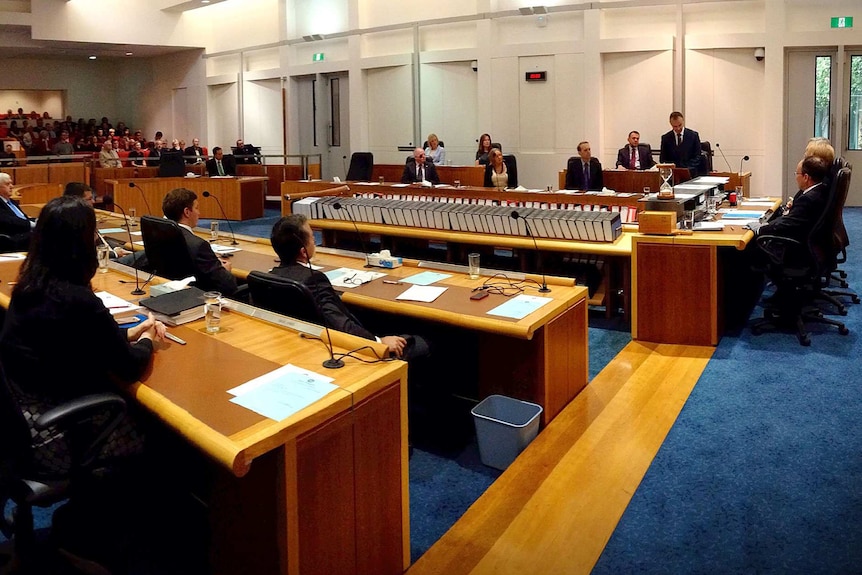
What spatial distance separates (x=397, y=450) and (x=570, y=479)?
993mm

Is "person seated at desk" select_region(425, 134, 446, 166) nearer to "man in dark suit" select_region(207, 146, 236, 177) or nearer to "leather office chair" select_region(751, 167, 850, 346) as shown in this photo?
"man in dark suit" select_region(207, 146, 236, 177)

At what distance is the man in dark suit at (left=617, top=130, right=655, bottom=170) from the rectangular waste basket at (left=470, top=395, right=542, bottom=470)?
6.46m

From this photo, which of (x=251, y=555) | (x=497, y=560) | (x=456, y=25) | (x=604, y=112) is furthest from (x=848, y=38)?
(x=251, y=555)

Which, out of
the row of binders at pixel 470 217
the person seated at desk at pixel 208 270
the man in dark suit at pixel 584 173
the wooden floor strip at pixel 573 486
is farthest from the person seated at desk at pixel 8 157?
the wooden floor strip at pixel 573 486

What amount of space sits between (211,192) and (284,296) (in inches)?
363

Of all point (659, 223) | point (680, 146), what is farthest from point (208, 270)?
point (680, 146)

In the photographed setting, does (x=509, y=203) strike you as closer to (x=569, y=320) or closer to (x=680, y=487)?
→ (x=569, y=320)

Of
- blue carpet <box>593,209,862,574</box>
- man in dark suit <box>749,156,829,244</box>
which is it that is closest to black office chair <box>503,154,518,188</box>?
man in dark suit <box>749,156,829,244</box>

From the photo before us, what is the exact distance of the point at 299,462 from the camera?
2.02m

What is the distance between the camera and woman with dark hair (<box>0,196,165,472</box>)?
7.35 ft

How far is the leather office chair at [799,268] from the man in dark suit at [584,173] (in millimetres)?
3195

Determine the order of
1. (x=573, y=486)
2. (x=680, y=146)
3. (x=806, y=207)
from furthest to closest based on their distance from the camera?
(x=680, y=146)
(x=806, y=207)
(x=573, y=486)

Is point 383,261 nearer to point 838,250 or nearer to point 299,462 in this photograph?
point 299,462

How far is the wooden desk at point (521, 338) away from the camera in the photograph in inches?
131
